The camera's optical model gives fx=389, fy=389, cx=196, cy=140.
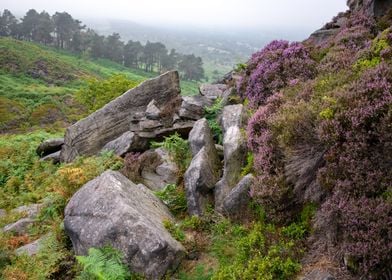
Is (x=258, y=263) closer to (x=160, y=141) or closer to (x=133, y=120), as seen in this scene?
(x=160, y=141)

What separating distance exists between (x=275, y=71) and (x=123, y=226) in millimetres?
7959

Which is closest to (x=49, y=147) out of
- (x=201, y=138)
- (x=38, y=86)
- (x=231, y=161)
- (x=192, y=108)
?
(x=192, y=108)

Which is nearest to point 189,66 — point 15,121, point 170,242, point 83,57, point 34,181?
point 83,57

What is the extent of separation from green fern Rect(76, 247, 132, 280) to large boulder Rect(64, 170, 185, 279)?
179 millimetres

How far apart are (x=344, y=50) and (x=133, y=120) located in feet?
31.0

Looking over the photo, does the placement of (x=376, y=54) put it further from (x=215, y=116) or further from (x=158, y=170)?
(x=158, y=170)

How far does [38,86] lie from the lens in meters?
88.5

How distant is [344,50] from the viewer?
13.3 m

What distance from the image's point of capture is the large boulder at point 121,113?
18578mm

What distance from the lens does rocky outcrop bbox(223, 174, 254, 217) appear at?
9.58 metres

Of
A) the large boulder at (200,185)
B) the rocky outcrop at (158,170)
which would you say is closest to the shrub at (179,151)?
the rocky outcrop at (158,170)

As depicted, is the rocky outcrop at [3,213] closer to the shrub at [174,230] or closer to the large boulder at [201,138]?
the large boulder at [201,138]

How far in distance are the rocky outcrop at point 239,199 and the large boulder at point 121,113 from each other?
936cm

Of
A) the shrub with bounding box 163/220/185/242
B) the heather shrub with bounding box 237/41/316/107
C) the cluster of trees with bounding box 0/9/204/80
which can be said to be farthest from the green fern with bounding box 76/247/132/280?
the cluster of trees with bounding box 0/9/204/80
